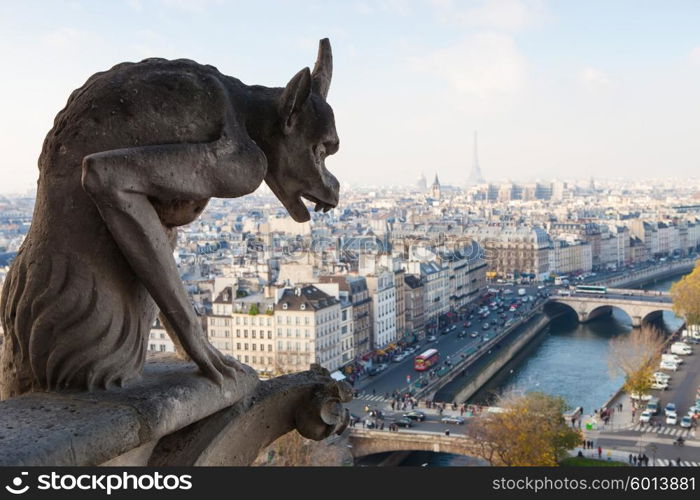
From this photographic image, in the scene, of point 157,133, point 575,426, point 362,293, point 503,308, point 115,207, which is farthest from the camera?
point 503,308

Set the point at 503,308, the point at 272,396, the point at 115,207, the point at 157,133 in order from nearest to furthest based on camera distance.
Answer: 1. the point at 115,207
2. the point at 157,133
3. the point at 272,396
4. the point at 503,308

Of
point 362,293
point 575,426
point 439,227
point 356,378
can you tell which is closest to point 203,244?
point 439,227

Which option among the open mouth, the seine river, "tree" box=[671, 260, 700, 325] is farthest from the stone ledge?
"tree" box=[671, 260, 700, 325]

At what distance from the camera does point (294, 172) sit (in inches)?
95.5

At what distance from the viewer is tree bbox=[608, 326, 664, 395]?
2119 centimetres

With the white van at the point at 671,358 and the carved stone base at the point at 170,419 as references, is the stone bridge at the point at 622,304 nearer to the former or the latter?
the white van at the point at 671,358

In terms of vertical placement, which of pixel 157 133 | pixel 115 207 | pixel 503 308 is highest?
pixel 157 133

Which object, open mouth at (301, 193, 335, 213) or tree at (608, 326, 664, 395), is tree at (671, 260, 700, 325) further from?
open mouth at (301, 193, 335, 213)

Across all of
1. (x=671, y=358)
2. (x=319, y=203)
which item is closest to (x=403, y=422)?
(x=671, y=358)

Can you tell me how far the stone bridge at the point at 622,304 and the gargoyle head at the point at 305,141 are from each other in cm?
3396

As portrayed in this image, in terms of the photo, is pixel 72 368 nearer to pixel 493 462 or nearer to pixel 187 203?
pixel 187 203

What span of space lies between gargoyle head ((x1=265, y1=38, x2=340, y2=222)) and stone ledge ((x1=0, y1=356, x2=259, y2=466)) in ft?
1.73

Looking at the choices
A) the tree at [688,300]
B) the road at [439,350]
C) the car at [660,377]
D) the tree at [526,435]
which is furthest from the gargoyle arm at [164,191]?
the tree at [688,300]

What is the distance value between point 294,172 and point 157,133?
1.35 ft
